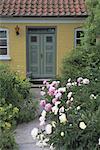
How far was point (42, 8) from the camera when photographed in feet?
54.3

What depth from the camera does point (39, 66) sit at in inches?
679

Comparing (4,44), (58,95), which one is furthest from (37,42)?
(58,95)

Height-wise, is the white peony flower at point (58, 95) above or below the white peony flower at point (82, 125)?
above

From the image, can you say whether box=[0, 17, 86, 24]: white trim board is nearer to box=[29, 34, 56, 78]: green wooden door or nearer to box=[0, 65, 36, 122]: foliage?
box=[29, 34, 56, 78]: green wooden door

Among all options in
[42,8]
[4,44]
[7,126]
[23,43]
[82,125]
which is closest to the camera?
[82,125]

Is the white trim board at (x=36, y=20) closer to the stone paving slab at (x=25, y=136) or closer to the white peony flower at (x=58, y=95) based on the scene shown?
the stone paving slab at (x=25, y=136)

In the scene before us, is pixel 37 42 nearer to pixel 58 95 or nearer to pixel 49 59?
pixel 49 59

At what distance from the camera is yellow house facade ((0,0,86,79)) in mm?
16281

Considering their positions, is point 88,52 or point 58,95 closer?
point 58,95

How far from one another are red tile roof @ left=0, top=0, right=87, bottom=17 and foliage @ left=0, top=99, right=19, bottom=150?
8059 millimetres

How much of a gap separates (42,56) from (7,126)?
9.94 meters

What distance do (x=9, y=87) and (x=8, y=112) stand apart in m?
1.12

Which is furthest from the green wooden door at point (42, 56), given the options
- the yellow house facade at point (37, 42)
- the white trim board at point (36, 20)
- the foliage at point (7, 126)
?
the foliage at point (7, 126)

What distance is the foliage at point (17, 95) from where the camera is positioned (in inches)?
358
